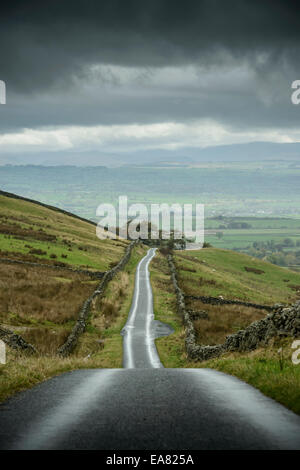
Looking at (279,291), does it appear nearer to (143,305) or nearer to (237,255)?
(237,255)

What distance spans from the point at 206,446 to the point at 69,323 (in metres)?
25.2

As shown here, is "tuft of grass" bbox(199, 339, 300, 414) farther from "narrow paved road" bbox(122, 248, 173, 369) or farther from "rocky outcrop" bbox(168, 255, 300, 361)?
"narrow paved road" bbox(122, 248, 173, 369)

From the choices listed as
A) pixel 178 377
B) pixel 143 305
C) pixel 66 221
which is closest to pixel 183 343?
pixel 143 305

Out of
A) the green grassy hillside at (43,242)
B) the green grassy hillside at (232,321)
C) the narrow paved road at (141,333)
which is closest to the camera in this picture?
the green grassy hillside at (232,321)

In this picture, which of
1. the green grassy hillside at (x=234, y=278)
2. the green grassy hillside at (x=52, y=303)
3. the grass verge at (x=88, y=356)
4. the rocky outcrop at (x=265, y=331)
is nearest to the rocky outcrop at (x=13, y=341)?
the green grassy hillside at (x=52, y=303)

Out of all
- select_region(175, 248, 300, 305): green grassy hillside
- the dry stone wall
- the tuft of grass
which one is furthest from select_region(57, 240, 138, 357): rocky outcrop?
select_region(175, 248, 300, 305): green grassy hillside

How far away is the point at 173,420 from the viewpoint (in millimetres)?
6773

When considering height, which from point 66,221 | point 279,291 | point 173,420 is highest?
point 66,221

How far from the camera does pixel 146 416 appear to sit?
7.09 m

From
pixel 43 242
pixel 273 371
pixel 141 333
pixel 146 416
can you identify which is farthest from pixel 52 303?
pixel 43 242

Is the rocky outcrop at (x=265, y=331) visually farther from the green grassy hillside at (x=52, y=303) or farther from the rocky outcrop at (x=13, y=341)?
the rocky outcrop at (x=13, y=341)

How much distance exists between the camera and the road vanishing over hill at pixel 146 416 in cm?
571

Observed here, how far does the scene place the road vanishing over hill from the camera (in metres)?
5.71
